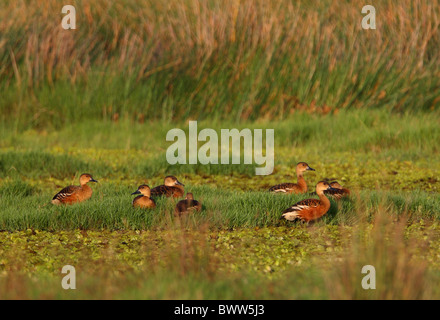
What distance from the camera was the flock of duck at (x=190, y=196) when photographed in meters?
7.62

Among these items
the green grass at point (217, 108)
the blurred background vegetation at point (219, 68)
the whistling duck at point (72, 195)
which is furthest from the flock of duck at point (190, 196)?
the blurred background vegetation at point (219, 68)

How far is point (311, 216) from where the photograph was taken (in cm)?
762

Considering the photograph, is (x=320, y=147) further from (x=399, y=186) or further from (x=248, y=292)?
(x=248, y=292)

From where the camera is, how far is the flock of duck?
7617mm

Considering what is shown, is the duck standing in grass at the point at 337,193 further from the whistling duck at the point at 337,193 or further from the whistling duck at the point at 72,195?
the whistling duck at the point at 72,195

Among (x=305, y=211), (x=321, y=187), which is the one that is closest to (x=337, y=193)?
(x=321, y=187)

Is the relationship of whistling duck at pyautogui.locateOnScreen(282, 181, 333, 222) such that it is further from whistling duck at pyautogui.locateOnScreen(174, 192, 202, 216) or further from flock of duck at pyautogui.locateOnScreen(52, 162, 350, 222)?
whistling duck at pyautogui.locateOnScreen(174, 192, 202, 216)

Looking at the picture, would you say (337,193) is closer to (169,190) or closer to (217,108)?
(169,190)

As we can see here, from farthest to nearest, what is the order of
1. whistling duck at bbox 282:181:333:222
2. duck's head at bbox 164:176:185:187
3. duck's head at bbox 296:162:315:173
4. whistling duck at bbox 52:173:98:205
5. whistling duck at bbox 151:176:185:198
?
duck's head at bbox 296:162:315:173
duck's head at bbox 164:176:185:187
whistling duck at bbox 151:176:185:198
whistling duck at bbox 52:173:98:205
whistling duck at bbox 282:181:333:222

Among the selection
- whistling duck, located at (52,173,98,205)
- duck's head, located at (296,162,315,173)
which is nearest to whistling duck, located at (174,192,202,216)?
whistling duck, located at (52,173,98,205)

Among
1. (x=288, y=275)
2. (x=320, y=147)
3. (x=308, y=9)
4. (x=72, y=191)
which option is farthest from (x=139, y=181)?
(x=308, y=9)

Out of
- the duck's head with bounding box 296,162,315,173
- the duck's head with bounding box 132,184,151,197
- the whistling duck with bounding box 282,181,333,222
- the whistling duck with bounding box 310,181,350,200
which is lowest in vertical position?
the whistling duck with bounding box 282,181,333,222

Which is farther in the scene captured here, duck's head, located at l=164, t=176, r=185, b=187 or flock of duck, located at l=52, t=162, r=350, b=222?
duck's head, located at l=164, t=176, r=185, b=187

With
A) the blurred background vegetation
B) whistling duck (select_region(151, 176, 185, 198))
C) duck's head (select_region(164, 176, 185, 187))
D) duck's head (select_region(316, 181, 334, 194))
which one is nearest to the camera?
duck's head (select_region(316, 181, 334, 194))
